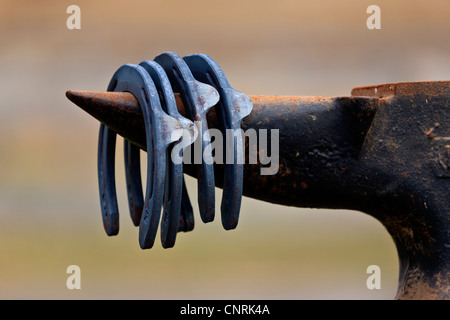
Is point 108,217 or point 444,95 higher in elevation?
point 444,95

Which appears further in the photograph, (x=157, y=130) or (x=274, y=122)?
(x=274, y=122)

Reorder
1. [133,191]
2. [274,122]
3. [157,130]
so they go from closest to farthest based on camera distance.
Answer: [157,130], [274,122], [133,191]

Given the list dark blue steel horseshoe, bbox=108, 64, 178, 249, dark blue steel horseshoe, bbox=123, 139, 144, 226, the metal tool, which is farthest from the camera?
dark blue steel horseshoe, bbox=123, 139, 144, 226

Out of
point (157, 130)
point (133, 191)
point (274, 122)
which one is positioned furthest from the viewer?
point (133, 191)

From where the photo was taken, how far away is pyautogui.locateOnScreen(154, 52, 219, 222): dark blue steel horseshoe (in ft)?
2.57

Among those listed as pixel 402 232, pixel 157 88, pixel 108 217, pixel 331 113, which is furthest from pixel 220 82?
pixel 402 232

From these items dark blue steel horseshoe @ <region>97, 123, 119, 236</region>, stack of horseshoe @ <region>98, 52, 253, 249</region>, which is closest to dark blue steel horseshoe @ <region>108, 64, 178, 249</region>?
stack of horseshoe @ <region>98, 52, 253, 249</region>

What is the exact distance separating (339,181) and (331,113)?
0.11m

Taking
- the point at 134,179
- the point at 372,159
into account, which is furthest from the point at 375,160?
the point at 134,179

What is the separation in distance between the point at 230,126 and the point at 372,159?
26cm

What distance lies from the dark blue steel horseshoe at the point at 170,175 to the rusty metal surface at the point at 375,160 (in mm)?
94

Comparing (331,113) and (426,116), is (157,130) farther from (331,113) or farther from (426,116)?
(426,116)

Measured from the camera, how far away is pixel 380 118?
0.94m

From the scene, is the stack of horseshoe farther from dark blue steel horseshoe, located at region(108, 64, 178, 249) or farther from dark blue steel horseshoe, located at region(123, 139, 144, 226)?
dark blue steel horseshoe, located at region(123, 139, 144, 226)
